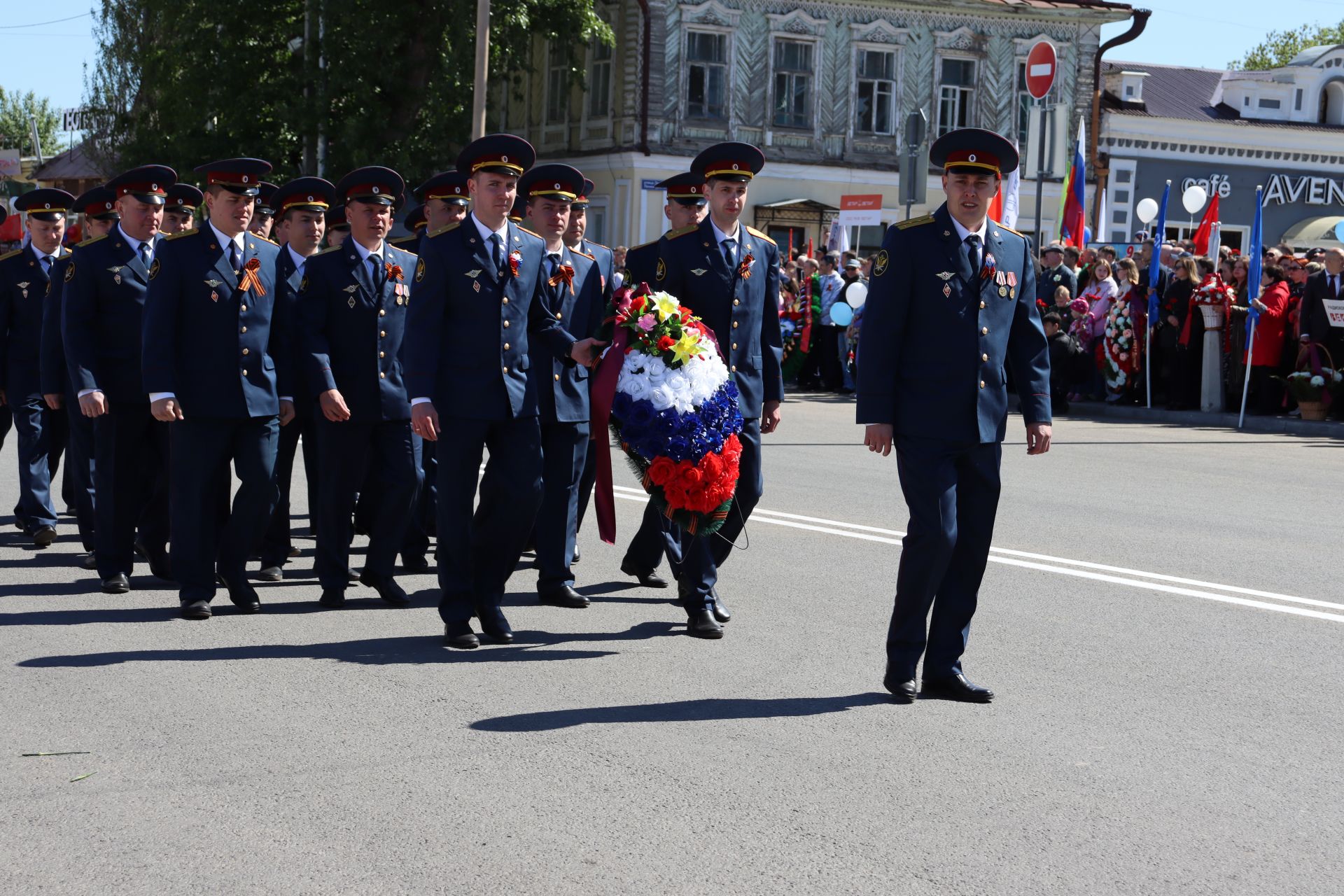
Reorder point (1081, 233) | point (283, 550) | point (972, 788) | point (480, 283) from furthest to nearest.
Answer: point (1081, 233) < point (283, 550) < point (480, 283) < point (972, 788)

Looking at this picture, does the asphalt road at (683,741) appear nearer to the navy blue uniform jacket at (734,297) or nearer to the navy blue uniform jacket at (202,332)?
the navy blue uniform jacket at (202,332)

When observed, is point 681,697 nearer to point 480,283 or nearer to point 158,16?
point 480,283

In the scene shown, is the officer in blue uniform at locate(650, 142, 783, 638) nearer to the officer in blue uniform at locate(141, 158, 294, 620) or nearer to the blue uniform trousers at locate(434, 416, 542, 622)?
the blue uniform trousers at locate(434, 416, 542, 622)

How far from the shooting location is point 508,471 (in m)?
7.47

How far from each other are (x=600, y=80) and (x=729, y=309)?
34160mm

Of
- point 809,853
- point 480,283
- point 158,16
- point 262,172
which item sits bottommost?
point 809,853

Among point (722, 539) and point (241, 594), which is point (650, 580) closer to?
point (722, 539)

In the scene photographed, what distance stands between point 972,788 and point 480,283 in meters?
3.26

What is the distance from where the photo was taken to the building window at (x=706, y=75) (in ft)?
129

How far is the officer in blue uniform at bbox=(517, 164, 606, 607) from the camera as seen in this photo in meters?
8.09

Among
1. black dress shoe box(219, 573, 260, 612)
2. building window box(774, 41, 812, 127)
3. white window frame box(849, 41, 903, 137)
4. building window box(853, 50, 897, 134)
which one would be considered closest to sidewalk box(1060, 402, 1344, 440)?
black dress shoe box(219, 573, 260, 612)

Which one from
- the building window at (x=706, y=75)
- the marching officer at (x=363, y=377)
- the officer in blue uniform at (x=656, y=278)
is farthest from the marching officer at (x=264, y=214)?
the building window at (x=706, y=75)

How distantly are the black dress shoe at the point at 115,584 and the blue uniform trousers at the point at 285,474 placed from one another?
2.67 feet

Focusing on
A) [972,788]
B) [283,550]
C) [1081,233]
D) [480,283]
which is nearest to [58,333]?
[283,550]
